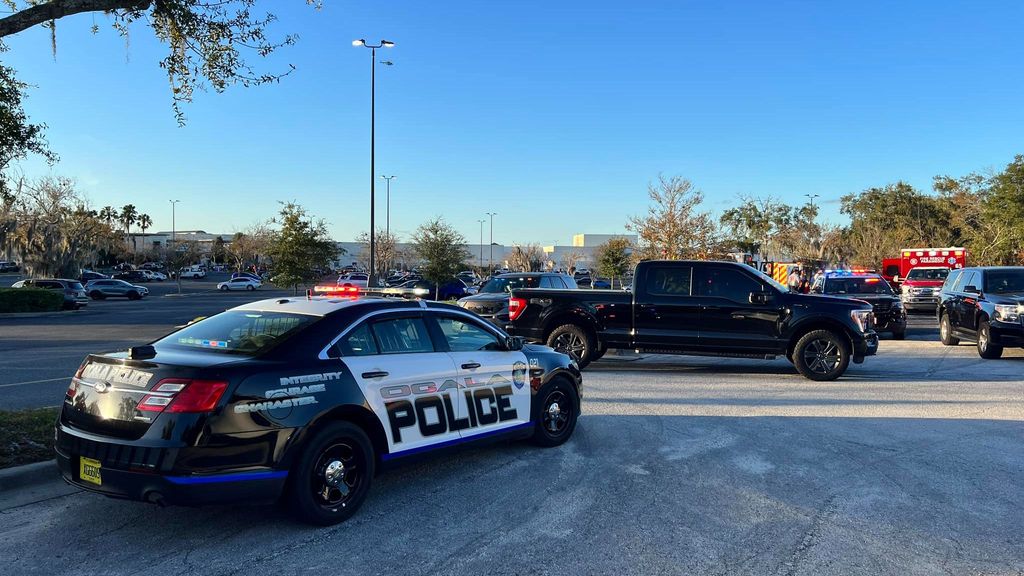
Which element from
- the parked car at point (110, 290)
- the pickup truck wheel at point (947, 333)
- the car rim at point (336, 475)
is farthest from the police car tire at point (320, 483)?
the parked car at point (110, 290)

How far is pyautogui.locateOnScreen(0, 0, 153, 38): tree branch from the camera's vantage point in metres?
6.26

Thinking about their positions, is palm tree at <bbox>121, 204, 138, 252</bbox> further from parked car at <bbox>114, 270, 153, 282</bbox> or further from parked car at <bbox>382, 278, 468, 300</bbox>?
parked car at <bbox>382, 278, 468, 300</bbox>

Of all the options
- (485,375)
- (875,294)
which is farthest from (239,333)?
(875,294)

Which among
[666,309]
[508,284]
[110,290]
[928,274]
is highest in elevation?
[928,274]

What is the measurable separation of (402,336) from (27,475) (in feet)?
10.0

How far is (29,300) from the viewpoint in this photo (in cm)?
2981

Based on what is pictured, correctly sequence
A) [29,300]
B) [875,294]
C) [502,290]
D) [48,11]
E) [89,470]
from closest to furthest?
[89,470], [48,11], [502,290], [875,294], [29,300]

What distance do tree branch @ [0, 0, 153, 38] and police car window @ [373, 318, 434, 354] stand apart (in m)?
4.23

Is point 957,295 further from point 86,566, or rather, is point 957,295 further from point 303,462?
point 86,566

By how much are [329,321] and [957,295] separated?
15.3m

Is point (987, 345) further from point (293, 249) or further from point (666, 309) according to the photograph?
point (293, 249)

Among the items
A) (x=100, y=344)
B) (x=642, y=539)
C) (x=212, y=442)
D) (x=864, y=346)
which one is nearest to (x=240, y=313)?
(x=212, y=442)

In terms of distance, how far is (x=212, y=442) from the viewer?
13.6 feet

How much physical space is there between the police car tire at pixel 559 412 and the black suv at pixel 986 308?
10.7m
